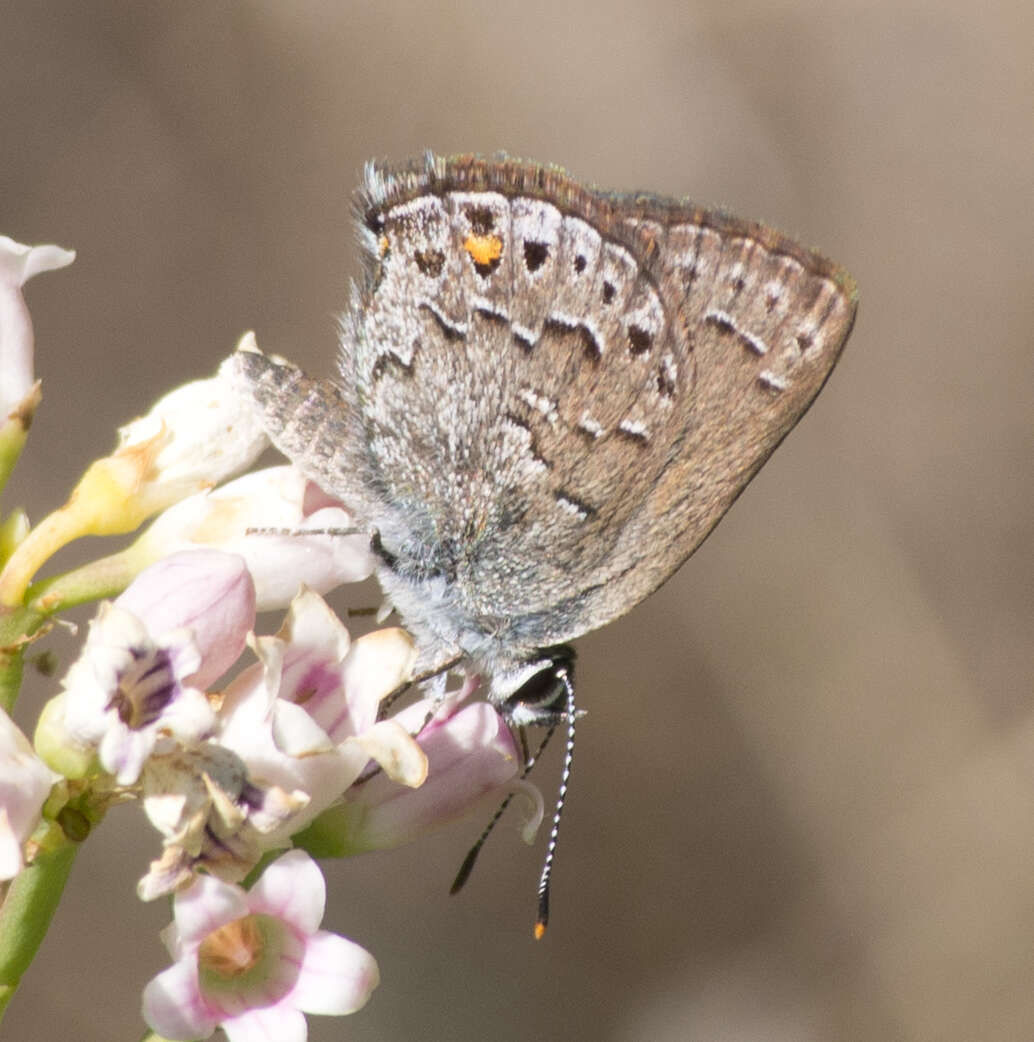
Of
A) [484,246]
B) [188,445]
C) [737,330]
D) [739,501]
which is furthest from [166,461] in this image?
[739,501]

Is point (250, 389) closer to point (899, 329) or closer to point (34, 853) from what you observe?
point (34, 853)

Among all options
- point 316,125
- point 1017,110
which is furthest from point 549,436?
point 1017,110

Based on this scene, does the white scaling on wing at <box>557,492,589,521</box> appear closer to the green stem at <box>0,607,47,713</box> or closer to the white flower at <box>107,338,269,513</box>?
the white flower at <box>107,338,269,513</box>

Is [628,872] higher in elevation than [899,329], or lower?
lower

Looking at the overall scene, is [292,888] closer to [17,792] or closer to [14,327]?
[17,792]

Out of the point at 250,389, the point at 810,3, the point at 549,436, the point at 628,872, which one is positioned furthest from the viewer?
the point at 810,3

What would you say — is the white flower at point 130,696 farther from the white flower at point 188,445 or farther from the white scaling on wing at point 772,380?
the white scaling on wing at point 772,380

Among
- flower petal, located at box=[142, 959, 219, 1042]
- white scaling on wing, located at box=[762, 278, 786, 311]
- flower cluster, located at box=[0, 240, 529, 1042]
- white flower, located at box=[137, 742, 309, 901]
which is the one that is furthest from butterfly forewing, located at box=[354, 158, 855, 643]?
flower petal, located at box=[142, 959, 219, 1042]

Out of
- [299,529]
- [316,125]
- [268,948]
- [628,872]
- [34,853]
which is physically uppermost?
[316,125]

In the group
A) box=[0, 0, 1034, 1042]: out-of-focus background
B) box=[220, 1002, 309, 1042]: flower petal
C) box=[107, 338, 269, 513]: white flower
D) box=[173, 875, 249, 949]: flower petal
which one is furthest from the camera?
box=[0, 0, 1034, 1042]: out-of-focus background
